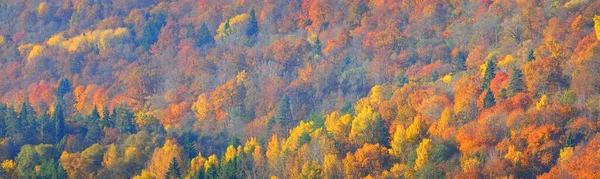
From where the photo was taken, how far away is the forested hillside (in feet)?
399

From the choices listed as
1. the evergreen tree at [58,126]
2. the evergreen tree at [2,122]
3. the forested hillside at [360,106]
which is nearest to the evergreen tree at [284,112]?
the forested hillside at [360,106]

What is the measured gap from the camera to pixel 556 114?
123 metres

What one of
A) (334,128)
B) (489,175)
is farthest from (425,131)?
(489,175)

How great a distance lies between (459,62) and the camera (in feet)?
521

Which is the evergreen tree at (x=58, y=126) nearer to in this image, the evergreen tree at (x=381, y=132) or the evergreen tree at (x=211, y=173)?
the evergreen tree at (x=211, y=173)

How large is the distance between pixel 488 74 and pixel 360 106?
15.3 meters

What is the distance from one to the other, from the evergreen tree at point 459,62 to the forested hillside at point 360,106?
1.15 ft

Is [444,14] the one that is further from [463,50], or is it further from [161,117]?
[161,117]

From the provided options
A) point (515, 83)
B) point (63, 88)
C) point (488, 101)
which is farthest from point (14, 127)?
point (515, 83)

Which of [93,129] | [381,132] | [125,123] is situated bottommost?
[381,132]

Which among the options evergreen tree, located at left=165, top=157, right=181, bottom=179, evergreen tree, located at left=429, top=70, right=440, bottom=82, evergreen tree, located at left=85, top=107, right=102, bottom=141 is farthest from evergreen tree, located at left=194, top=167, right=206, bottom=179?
evergreen tree, located at left=429, top=70, right=440, bottom=82

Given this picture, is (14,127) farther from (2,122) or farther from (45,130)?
(2,122)

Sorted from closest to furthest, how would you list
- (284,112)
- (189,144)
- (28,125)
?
(189,144)
(28,125)
(284,112)

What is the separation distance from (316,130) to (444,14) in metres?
55.1
